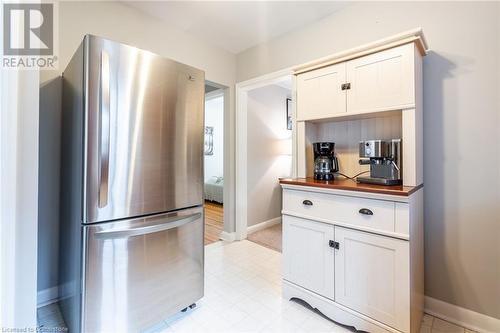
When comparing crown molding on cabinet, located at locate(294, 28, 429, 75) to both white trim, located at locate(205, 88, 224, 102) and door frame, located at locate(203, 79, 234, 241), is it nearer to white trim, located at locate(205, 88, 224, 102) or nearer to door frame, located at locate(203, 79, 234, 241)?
door frame, located at locate(203, 79, 234, 241)

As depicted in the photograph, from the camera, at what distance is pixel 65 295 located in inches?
59.7

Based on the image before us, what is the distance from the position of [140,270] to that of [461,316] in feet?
6.80

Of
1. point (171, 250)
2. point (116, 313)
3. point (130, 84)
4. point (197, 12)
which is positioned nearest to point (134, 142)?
point (130, 84)

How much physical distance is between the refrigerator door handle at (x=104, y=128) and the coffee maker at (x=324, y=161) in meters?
1.47

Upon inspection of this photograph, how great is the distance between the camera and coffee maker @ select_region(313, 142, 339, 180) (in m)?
1.92

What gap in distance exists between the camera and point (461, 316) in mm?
1586

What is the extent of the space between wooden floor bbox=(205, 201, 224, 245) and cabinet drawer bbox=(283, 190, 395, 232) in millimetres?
1683

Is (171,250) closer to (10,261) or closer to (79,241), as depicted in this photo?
(79,241)

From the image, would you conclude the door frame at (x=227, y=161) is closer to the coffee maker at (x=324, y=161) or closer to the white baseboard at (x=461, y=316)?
the coffee maker at (x=324, y=161)

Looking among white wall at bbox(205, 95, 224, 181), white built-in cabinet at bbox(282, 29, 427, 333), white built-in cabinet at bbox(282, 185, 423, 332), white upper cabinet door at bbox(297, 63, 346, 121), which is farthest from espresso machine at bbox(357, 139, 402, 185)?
white wall at bbox(205, 95, 224, 181)

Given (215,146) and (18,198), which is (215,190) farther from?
(18,198)

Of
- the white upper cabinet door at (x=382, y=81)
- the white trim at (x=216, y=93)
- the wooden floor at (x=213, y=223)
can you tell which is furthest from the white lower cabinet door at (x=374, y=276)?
the white trim at (x=216, y=93)

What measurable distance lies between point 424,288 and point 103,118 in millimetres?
2358

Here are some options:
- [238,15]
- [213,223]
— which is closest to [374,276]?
[238,15]
